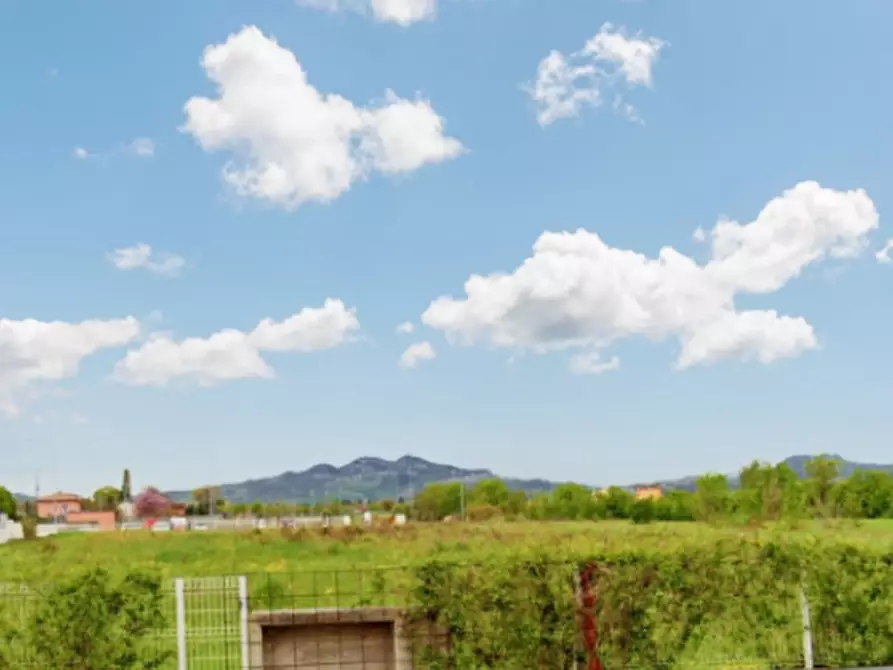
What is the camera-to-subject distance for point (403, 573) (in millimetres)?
9023

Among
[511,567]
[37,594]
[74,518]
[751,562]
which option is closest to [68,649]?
[37,594]

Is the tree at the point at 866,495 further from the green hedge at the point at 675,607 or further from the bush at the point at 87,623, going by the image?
the bush at the point at 87,623

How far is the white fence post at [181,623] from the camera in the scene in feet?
28.6

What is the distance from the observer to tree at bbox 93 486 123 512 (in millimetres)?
133625

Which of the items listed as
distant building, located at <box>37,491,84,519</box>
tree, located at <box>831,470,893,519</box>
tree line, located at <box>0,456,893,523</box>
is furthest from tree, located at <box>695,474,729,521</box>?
distant building, located at <box>37,491,84,519</box>

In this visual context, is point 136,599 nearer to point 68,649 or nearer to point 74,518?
point 68,649

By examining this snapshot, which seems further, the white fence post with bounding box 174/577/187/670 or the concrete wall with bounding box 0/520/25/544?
the concrete wall with bounding box 0/520/25/544

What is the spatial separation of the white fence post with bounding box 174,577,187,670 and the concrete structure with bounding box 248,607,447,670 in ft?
1.81

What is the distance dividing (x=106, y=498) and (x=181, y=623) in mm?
137368

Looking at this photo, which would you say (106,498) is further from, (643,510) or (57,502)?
(643,510)

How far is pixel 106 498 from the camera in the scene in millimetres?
138750

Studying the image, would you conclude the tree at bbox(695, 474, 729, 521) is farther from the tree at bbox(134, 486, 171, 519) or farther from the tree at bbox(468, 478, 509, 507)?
the tree at bbox(134, 486, 171, 519)

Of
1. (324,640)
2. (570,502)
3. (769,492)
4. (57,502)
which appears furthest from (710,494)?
(57,502)

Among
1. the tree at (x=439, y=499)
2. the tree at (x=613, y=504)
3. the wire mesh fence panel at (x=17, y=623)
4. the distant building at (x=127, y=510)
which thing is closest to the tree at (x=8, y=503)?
the distant building at (x=127, y=510)
